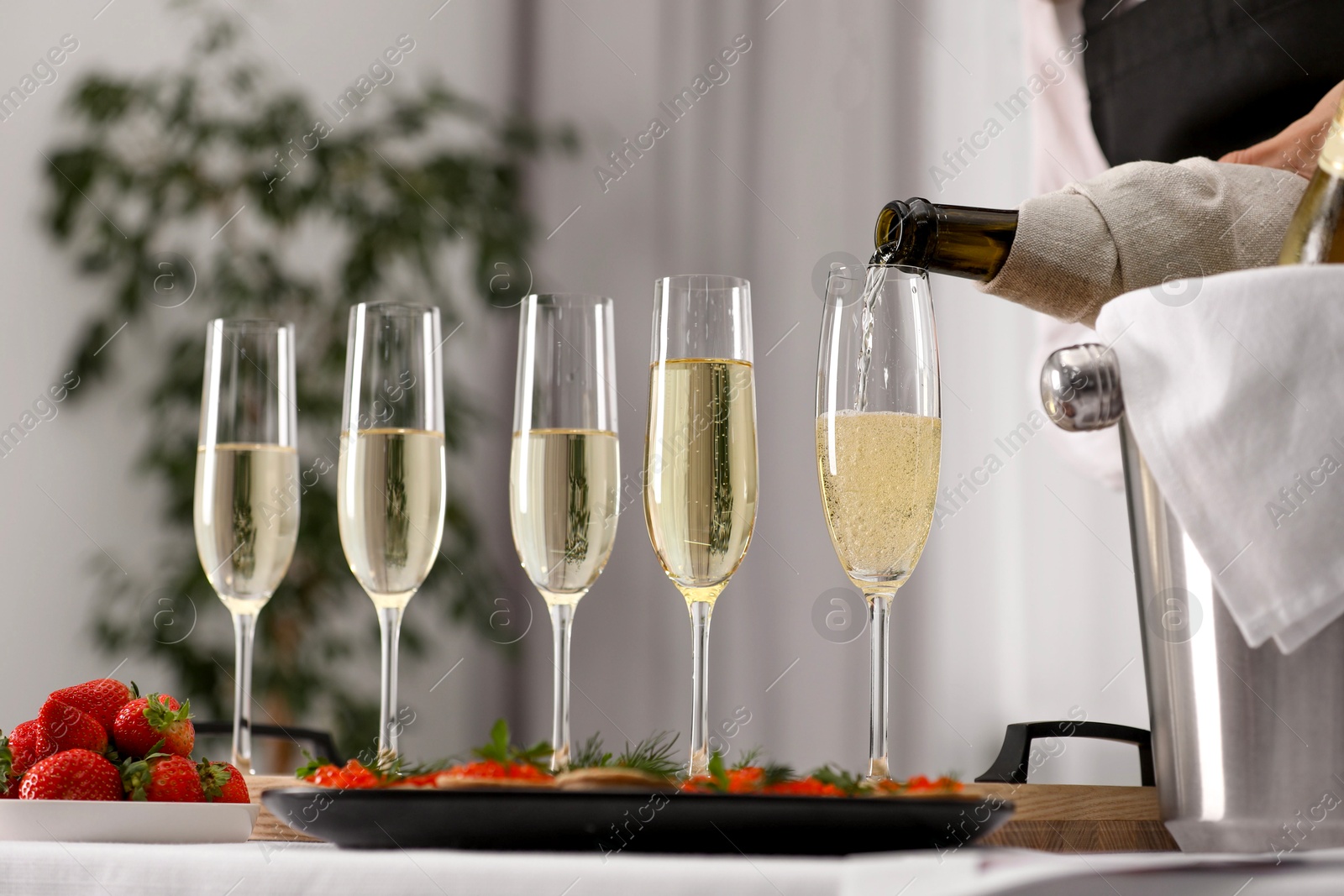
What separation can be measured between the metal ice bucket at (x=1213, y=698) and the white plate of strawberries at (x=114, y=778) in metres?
0.45

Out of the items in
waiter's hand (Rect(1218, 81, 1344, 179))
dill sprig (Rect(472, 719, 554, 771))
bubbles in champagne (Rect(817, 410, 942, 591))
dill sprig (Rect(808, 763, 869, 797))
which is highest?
waiter's hand (Rect(1218, 81, 1344, 179))

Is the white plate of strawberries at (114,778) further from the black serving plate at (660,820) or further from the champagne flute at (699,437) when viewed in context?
the champagne flute at (699,437)

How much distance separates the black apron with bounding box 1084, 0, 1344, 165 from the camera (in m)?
1.23

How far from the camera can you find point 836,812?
1.46 ft

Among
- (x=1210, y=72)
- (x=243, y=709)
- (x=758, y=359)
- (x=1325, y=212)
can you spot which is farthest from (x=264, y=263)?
(x=1325, y=212)

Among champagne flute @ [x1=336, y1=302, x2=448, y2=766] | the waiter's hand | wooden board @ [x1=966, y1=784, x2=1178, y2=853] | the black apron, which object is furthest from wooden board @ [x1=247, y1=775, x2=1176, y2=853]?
the black apron

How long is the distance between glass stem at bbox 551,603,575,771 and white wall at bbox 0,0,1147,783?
1299 millimetres

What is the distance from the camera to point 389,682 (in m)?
0.80

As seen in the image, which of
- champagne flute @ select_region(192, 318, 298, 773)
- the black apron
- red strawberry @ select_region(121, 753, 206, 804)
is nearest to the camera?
red strawberry @ select_region(121, 753, 206, 804)

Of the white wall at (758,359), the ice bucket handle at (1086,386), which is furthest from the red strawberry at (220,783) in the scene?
the white wall at (758,359)

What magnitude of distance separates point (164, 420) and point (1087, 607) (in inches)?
66.7

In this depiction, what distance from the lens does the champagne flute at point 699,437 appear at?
28.8 inches

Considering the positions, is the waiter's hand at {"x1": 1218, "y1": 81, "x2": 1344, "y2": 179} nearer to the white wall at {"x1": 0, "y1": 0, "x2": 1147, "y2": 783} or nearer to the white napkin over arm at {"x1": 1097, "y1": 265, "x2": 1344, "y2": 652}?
the white napkin over arm at {"x1": 1097, "y1": 265, "x2": 1344, "y2": 652}

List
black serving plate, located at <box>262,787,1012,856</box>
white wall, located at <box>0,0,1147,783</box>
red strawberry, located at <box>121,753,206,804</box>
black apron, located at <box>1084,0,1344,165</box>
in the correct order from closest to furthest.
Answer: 1. black serving plate, located at <box>262,787,1012,856</box>
2. red strawberry, located at <box>121,753,206,804</box>
3. black apron, located at <box>1084,0,1344,165</box>
4. white wall, located at <box>0,0,1147,783</box>
